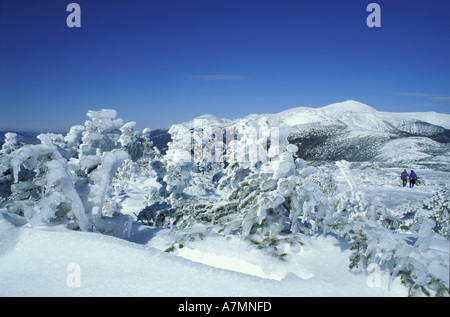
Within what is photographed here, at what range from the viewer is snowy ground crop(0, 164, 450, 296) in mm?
3188

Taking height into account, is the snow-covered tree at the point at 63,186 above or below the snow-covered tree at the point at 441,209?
above

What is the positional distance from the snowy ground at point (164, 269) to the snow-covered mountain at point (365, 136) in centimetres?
1287

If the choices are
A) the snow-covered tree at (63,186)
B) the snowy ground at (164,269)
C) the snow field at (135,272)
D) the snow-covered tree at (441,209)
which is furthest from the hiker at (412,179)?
the snow-covered tree at (63,186)

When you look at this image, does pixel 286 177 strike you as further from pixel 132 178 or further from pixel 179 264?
pixel 132 178

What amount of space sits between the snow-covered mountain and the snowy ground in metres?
12.9

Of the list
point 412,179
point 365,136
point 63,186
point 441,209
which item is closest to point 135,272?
point 63,186

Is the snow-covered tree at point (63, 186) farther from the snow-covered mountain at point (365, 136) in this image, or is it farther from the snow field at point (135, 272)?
the snow-covered mountain at point (365, 136)

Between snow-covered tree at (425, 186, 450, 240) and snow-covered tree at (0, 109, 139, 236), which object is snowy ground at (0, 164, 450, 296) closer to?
snow-covered tree at (0, 109, 139, 236)

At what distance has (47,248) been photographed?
394 cm

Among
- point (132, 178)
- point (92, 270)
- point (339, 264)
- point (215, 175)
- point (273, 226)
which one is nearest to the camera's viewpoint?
point (92, 270)

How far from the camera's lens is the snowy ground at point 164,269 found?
319cm

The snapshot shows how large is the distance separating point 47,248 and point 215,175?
17.8 meters

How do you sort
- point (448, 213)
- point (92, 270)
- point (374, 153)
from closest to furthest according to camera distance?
point (92, 270) → point (448, 213) → point (374, 153)
